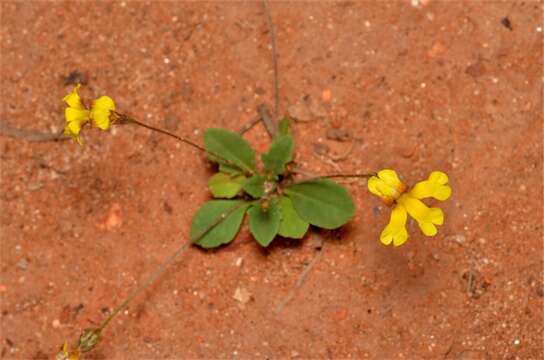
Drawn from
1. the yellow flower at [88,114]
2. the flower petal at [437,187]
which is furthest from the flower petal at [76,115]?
the flower petal at [437,187]

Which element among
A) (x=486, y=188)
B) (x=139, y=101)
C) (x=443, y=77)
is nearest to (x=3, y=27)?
(x=139, y=101)

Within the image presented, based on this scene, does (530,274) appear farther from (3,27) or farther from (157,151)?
(3,27)

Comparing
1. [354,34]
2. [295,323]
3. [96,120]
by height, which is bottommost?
[295,323]

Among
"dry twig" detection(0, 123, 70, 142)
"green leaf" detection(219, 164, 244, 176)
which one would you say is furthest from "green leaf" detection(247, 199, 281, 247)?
"dry twig" detection(0, 123, 70, 142)

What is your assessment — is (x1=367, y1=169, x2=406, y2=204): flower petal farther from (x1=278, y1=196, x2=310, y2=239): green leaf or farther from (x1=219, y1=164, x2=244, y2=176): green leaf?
(x1=219, y1=164, x2=244, y2=176): green leaf

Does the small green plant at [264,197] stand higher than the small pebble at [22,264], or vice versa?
the small green plant at [264,197]

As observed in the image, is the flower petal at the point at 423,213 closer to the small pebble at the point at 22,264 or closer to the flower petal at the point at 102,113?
the flower petal at the point at 102,113

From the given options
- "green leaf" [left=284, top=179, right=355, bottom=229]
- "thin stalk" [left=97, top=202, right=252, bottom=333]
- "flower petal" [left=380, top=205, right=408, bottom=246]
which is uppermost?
"flower petal" [left=380, top=205, right=408, bottom=246]
